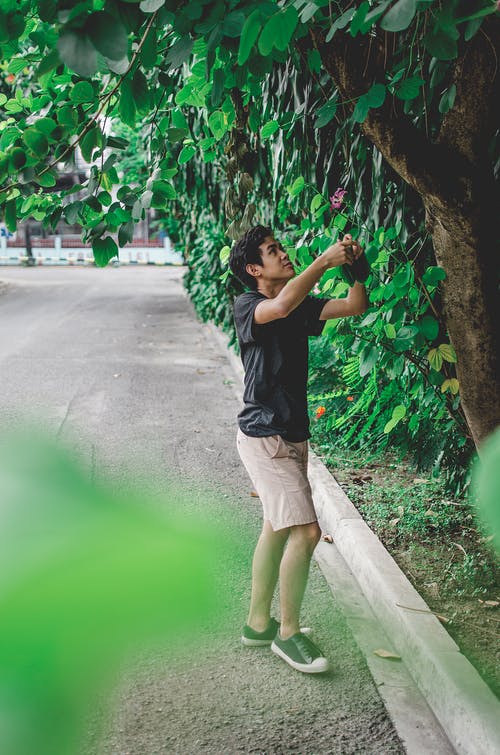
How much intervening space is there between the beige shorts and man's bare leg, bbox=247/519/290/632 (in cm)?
9

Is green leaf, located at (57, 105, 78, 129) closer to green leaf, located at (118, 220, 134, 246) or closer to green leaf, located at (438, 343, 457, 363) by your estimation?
Result: green leaf, located at (118, 220, 134, 246)

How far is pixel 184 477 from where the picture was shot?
18.5 ft

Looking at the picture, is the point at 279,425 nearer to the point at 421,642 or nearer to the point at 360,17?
the point at 421,642

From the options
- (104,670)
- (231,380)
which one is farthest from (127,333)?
(104,670)

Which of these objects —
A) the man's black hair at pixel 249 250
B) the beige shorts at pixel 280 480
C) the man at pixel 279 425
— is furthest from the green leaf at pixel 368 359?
the man's black hair at pixel 249 250

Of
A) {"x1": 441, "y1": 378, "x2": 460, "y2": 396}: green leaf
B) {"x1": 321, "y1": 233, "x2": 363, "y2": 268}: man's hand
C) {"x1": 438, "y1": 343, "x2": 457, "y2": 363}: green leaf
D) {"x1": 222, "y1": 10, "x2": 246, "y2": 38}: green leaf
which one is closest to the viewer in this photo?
{"x1": 222, "y1": 10, "x2": 246, "y2": 38}: green leaf

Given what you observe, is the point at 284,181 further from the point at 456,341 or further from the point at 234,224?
the point at 456,341

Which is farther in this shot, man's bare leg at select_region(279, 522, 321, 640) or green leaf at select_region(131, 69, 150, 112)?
man's bare leg at select_region(279, 522, 321, 640)

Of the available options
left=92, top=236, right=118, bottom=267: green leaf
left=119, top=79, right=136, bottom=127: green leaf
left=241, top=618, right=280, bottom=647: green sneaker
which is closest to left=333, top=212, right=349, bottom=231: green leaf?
left=92, top=236, right=118, bottom=267: green leaf

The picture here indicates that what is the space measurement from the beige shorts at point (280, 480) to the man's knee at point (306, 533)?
3cm

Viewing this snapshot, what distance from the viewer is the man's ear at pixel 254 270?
3346 mm

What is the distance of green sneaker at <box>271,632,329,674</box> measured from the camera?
3.25 m

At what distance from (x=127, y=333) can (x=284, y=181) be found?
32.4 ft

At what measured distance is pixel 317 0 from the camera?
2377 millimetres
